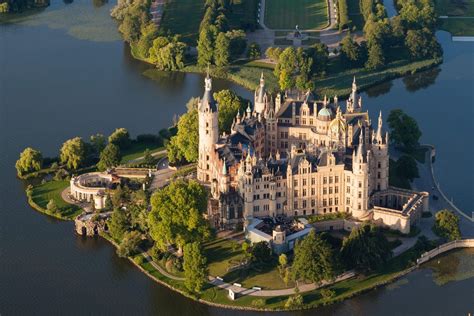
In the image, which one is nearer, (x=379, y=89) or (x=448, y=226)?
(x=448, y=226)

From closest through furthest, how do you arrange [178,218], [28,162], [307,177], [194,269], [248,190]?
[194,269] < [178,218] < [248,190] < [307,177] < [28,162]

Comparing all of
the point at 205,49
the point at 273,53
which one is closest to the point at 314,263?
the point at 273,53

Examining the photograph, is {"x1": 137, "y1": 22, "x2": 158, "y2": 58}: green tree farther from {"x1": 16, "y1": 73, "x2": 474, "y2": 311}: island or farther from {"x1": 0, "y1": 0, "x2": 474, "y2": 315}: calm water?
{"x1": 16, "y1": 73, "x2": 474, "y2": 311}: island

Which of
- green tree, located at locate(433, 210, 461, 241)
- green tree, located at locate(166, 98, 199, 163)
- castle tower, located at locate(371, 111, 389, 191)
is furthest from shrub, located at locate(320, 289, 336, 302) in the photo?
green tree, located at locate(166, 98, 199, 163)

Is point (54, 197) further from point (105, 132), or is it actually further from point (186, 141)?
point (105, 132)

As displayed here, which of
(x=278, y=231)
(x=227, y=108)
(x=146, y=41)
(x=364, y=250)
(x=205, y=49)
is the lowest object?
(x=364, y=250)

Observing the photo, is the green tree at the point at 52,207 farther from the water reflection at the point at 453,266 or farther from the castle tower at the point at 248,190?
the water reflection at the point at 453,266
